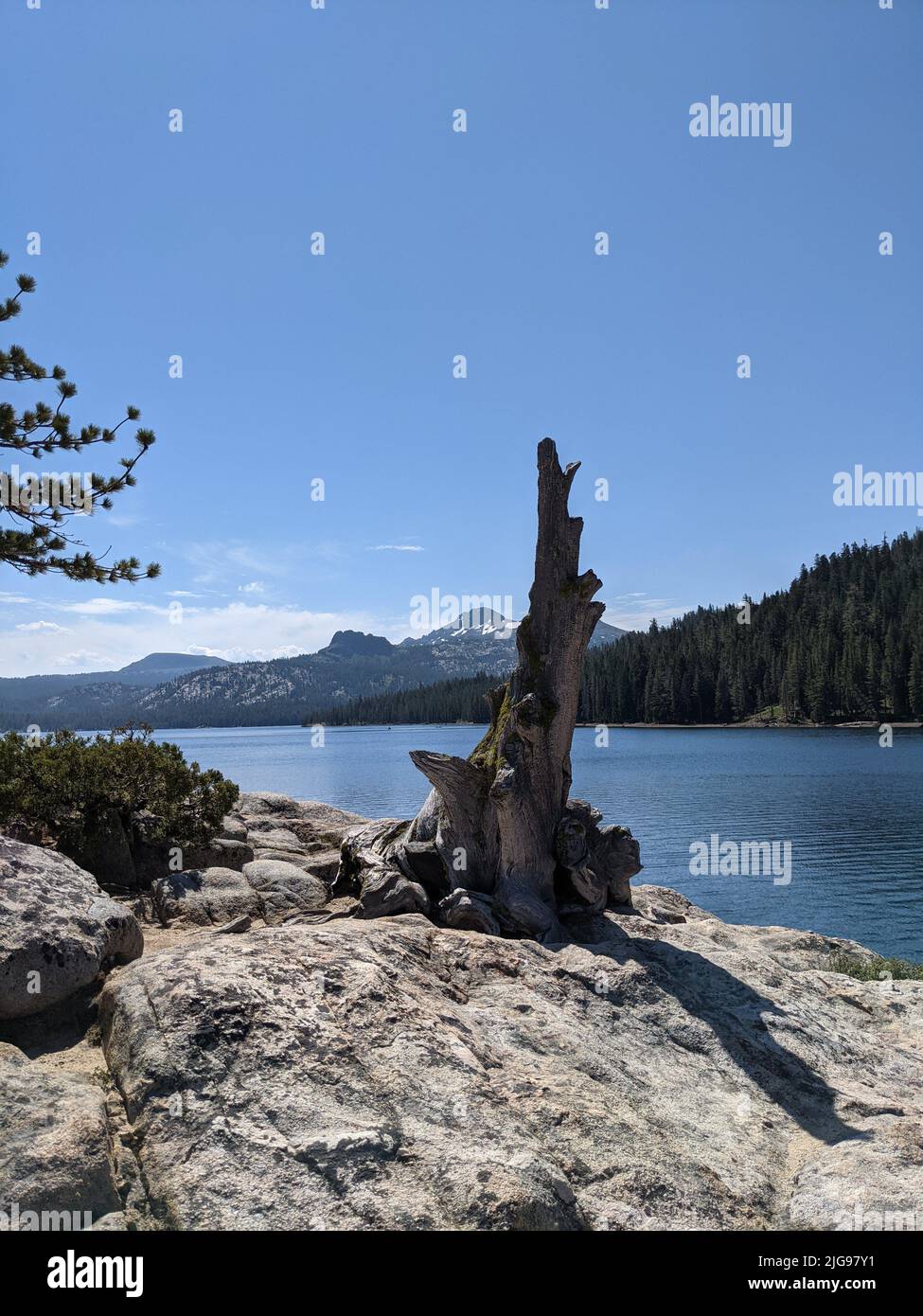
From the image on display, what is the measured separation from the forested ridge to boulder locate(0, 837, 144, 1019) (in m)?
133

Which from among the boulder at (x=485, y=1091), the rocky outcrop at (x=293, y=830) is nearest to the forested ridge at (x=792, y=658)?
the rocky outcrop at (x=293, y=830)

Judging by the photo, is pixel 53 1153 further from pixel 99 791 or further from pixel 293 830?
pixel 293 830

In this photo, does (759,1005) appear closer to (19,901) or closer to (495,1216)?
(495,1216)

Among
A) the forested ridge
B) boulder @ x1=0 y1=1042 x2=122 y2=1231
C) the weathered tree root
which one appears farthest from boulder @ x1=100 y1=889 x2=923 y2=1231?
the forested ridge

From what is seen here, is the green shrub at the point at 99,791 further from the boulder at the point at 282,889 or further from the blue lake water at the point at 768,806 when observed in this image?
the blue lake water at the point at 768,806

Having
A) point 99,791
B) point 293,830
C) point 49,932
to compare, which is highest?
point 99,791

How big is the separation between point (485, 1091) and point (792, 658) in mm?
142680

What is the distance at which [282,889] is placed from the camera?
12.7 metres

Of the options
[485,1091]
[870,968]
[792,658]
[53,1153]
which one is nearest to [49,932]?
[53,1153]

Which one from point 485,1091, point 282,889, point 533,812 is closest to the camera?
point 485,1091

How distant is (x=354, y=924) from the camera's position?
9.67m
